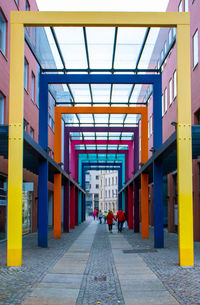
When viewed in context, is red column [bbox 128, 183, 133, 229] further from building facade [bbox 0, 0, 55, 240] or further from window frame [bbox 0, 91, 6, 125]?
window frame [bbox 0, 91, 6, 125]

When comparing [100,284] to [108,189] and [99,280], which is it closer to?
[99,280]

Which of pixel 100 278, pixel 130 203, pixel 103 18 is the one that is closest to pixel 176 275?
pixel 100 278

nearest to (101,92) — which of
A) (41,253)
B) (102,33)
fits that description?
(102,33)


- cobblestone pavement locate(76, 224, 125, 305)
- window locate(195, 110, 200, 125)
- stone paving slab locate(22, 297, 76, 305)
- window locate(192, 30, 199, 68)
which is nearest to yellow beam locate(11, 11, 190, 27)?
cobblestone pavement locate(76, 224, 125, 305)

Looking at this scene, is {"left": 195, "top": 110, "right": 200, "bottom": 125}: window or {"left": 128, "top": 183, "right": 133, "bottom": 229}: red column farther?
{"left": 128, "top": 183, "right": 133, "bottom": 229}: red column

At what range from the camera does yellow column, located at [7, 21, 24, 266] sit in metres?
12.7

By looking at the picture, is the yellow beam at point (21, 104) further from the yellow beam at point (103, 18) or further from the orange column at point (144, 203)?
the orange column at point (144, 203)

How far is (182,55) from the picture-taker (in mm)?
13500

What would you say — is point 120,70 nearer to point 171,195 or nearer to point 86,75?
point 86,75

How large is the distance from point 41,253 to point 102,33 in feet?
27.3

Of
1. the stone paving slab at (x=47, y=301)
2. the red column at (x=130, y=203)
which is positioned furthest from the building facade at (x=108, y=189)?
the stone paving slab at (x=47, y=301)

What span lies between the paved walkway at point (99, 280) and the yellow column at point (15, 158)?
0.60m

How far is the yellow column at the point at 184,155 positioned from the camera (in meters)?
Answer: 12.8

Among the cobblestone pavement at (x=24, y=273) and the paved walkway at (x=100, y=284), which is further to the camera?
the cobblestone pavement at (x=24, y=273)
